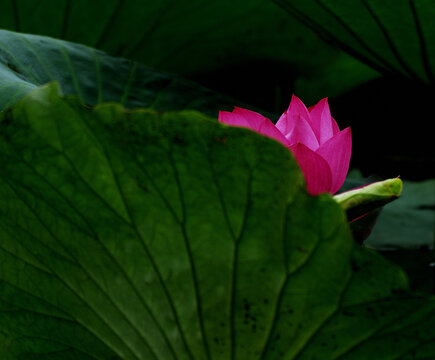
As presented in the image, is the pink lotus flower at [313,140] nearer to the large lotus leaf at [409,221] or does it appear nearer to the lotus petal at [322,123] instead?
the lotus petal at [322,123]

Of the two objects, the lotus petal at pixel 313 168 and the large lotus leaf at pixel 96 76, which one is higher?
the lotus petal at pixel 313 168

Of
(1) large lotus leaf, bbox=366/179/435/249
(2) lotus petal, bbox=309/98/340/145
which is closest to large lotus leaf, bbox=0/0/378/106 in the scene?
(1) large lotus leaf, bbox=366/179/435/249

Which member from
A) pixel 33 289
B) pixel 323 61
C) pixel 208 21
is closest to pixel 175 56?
pixel 208 21

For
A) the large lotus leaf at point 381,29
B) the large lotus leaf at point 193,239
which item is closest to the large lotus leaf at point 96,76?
the large lotus leaf at point 381,29

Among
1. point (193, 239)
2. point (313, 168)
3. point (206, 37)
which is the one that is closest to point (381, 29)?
point (206, 37)

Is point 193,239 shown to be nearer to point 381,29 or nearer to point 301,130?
point 301,130
